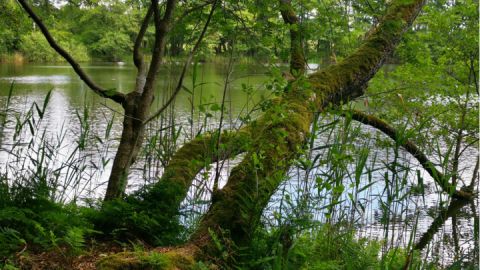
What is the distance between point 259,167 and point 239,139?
26 centimetres

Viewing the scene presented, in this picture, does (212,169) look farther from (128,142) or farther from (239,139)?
(239,139)

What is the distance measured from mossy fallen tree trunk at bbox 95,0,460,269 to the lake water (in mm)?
170

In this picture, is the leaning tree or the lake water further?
the lake water

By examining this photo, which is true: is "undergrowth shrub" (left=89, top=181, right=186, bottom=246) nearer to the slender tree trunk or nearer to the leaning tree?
the leaning tree

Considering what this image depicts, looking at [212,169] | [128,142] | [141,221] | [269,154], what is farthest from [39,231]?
[212,169]

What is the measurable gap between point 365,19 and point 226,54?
130 cm

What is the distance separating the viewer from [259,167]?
2689 mm

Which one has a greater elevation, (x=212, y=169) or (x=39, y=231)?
(x=39, y=231)

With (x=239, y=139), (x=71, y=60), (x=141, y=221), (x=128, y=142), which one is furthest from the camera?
(x=128, y=142)

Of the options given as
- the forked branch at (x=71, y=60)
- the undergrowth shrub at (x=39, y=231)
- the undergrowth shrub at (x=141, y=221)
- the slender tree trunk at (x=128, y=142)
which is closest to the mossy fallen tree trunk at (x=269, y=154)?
the undergrowth shrub at (x=141, y=221)

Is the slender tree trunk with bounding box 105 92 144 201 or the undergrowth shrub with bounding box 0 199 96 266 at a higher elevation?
the slender tree trunk with bounding box 105 92 144 201

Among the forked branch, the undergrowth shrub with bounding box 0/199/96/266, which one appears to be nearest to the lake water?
the forked branch

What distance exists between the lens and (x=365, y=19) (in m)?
4.26

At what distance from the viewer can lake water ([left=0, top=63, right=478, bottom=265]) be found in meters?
3.21
